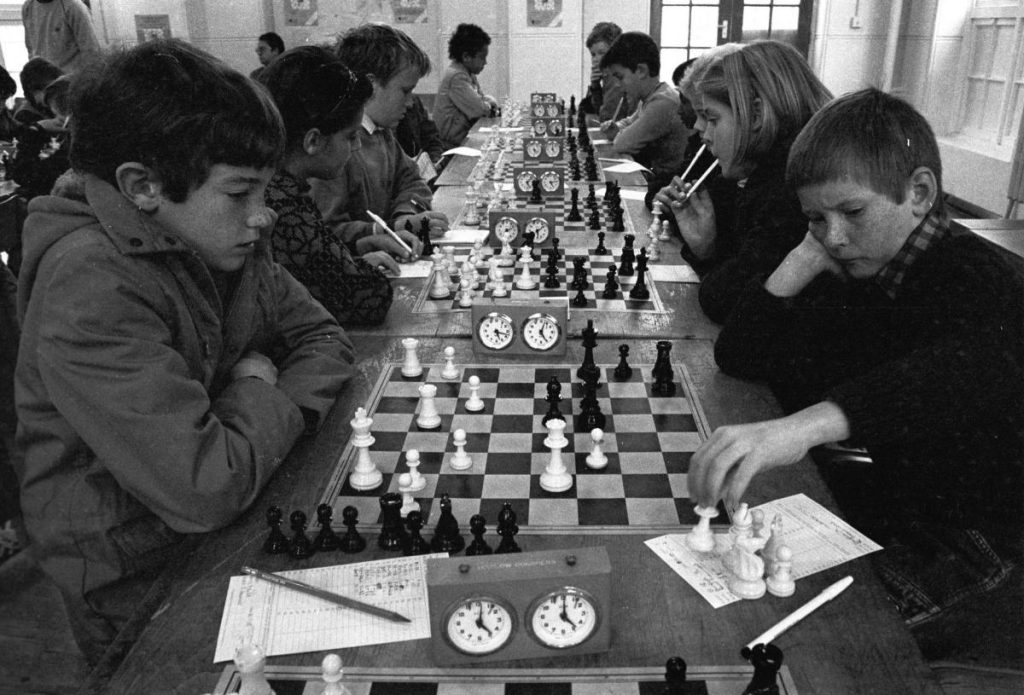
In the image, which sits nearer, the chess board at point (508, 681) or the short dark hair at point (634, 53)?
the chess board at point (508, 681)

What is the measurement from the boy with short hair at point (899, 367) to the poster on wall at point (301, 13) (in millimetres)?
9436

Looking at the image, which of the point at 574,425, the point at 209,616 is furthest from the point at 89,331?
the point at 574,425

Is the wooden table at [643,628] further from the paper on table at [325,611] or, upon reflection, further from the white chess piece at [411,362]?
the white chess piece at [411,362]

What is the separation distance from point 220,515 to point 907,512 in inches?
51.8

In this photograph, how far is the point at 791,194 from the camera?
2.26m

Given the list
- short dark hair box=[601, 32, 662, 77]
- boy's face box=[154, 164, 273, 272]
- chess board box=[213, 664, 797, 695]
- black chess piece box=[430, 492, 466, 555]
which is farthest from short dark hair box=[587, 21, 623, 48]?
chess board box=[213, 664, 797, 695]

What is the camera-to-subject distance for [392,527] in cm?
128

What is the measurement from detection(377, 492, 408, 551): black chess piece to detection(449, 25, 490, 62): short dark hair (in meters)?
6.70

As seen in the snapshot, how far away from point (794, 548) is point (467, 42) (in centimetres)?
682

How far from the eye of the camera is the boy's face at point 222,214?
1460 mm

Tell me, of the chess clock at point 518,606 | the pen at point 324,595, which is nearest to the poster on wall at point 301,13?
the pen at point 324,595

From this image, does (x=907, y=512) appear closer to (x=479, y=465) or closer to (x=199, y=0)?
(x=479, y=465)

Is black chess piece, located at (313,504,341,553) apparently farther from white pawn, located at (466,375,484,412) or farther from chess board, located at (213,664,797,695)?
white pawn, located at (466,375,484,412)

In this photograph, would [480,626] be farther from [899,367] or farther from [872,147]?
[872,147]
